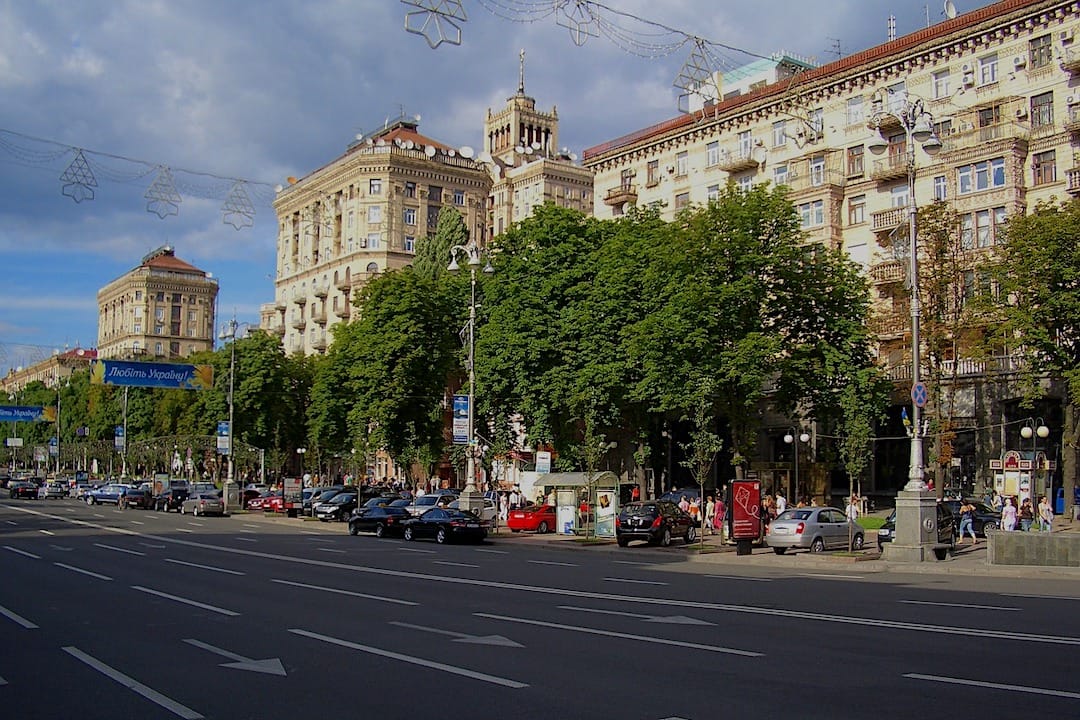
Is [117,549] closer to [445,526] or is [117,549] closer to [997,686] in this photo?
[445,526]

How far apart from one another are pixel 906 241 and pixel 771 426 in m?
13.2

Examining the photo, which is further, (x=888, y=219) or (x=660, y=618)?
(x=888, y=219)

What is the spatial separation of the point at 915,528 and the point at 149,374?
43295mm

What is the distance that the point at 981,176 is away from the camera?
46250 millimetres

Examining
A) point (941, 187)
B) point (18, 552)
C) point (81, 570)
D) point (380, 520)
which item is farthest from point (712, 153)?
point (81, 570)

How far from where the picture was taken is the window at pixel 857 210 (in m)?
52.3

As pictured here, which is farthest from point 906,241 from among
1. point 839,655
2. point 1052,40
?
point 839,655

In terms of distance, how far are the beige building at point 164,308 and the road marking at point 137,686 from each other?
145 m

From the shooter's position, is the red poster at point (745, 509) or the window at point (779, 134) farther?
the window at point (779, 134)

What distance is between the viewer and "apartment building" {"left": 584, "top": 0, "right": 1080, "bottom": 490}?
4466cm

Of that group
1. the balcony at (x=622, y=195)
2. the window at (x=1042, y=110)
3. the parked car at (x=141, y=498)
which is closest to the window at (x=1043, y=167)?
the window at (x=1042, y=110)

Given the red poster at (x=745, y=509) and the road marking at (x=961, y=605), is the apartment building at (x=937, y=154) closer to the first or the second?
the red poster at (x=745, y=509)

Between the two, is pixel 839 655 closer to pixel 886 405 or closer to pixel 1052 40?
pixel 886 405

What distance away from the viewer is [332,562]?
25266 millimetres
